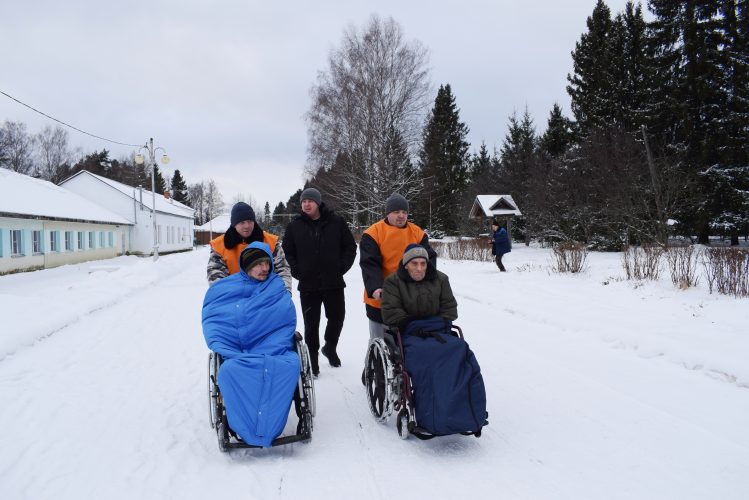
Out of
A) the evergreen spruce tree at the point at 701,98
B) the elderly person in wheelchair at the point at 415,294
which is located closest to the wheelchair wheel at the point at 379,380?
the elderly person in wheelchair at the point at 415,294

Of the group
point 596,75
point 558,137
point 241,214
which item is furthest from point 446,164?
point 241,214

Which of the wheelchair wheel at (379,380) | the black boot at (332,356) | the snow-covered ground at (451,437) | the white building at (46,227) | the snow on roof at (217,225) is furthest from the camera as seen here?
the snow on roof at (217,225)

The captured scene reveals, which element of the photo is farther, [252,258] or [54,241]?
[54,241]

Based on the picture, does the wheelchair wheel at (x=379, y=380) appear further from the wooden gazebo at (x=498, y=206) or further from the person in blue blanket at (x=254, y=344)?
the wooden gazebo at (x=498, y=206)

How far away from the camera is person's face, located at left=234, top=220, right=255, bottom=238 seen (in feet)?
12.8

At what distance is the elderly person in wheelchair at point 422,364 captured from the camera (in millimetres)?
2889

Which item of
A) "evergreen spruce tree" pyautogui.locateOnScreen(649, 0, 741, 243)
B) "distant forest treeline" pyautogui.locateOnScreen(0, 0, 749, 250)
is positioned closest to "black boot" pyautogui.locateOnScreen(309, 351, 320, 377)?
"distant forest treeline" pyautogui.locateOnScreen(0, 0, 749, 250)

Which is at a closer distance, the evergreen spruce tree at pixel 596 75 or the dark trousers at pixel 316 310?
the dark trousers at pixel 316 310

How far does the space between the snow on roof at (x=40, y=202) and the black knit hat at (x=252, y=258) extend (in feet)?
60.8

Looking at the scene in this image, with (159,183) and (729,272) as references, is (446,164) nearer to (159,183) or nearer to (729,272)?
(729,272)

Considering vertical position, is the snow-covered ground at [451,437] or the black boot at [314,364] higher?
the black boot at [314,364]

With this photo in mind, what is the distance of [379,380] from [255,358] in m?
1.06

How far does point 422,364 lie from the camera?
9.82ft

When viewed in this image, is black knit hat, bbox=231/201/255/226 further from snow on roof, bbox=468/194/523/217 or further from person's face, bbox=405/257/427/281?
snow on roof, bbox=468/194/523/217
